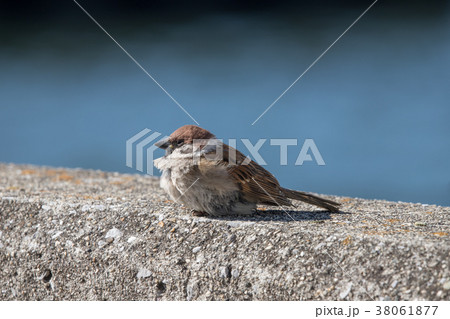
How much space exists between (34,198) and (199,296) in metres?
2.06

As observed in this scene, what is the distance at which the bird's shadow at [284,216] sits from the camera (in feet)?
11.6

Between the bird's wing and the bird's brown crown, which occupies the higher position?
the bird's brown crown

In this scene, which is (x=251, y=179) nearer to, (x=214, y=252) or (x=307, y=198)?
(x=307, y=198)

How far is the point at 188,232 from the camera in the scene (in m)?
3.38

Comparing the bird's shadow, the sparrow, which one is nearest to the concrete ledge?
the bird's shadow

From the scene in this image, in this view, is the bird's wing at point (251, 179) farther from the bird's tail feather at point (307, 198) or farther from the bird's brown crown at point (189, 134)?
the bird's brown crown at point (189, 134)

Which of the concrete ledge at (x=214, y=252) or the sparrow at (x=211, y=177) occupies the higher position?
the sparrow at (x=211, y=177)

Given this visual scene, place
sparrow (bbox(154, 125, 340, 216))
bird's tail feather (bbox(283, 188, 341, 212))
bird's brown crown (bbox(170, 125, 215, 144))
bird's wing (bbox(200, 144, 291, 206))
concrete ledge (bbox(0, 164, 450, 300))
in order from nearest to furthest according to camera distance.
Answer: concrete ledge (bbox(0, 164, 450, 300)), sparrow (bbox(154, 125, 340, 216)), bird's wing (bbox(200, 144, 291, 206)), bird's brown crown (bbox(170, 125, 215, 144)), bird's tail feather (bbox(283, 188, 341, 212))

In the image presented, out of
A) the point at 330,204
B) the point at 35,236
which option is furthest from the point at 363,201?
the point at 35,236

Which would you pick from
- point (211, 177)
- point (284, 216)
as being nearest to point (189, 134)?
point (211, 177)

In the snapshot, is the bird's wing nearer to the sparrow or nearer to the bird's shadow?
the sparrow

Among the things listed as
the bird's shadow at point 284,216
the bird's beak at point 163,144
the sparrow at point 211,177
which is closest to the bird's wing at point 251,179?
the sparrow at point 211,177

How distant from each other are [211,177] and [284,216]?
0.68 metres

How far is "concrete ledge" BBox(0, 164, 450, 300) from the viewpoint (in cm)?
270
